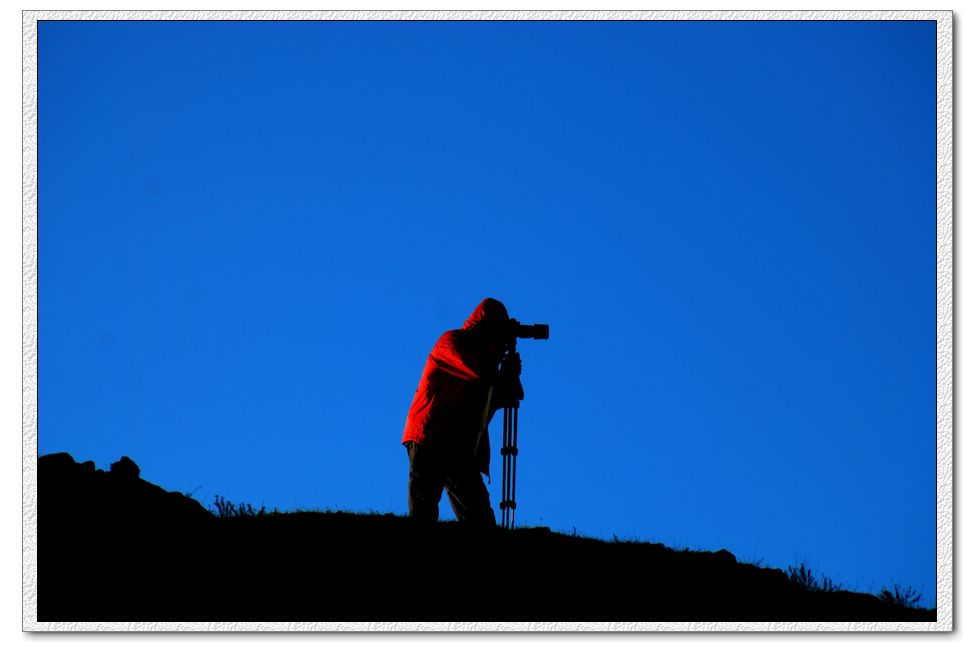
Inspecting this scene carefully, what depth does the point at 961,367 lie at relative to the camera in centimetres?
1424

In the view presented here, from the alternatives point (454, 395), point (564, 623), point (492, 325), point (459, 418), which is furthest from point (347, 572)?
point (492, 325)

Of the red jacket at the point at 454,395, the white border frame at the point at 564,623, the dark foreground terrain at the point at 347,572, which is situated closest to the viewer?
the white border frame at the point at 564,623

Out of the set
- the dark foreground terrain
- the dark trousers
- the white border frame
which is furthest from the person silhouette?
the white border frame

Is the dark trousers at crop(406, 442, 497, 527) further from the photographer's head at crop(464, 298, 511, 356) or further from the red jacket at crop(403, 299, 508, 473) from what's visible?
the photographer's head at crop(464, 298, 511, 356)

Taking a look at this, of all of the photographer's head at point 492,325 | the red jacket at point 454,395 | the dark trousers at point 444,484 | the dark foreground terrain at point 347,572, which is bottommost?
the dark foreground terrain at point 347,572

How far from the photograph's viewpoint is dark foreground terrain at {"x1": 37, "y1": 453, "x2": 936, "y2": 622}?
14.4 m

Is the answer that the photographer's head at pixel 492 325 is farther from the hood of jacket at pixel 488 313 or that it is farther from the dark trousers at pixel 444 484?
the dark trousers at pixel 444 484

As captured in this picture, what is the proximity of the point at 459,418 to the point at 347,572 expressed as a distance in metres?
1.56

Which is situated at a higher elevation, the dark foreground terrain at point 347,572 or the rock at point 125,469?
the rock at point 125,469

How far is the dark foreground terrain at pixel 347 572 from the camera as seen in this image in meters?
14.4

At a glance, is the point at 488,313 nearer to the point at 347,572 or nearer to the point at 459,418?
the point at 459,418

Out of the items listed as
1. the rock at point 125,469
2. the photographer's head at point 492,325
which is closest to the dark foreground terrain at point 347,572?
the rock at point 125,469

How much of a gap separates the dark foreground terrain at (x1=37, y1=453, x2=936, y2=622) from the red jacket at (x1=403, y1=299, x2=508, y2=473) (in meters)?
0.72

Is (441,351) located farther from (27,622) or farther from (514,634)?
(27,622)
